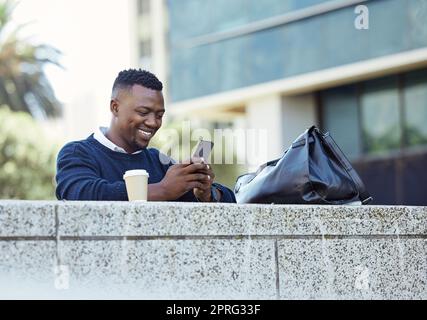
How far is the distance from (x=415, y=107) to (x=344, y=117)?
1.72 meters

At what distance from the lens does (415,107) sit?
21109mm

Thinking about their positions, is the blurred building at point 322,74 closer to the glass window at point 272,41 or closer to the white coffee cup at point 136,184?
the glass window at point 272,41

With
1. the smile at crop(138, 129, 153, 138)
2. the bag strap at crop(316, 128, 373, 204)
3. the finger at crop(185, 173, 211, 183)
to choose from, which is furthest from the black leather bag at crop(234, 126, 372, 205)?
the smile at crop(138, 129, 153, 138)

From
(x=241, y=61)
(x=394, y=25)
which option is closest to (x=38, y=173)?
(x=241, y=61)

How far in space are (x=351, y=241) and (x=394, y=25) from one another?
15439 millimetres

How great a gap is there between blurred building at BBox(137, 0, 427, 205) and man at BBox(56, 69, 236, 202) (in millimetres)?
13521

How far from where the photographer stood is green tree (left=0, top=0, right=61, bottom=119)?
31.6m

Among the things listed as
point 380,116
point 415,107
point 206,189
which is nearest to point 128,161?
point 206,189

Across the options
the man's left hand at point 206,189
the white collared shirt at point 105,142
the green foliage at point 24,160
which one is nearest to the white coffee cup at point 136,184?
the man's left hand at point 206,189

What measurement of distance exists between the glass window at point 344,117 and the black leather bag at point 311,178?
55.2 feet

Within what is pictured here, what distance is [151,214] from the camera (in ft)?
15.2

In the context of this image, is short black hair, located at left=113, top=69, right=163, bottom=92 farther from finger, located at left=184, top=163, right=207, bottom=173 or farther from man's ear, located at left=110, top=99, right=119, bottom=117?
finger, located at left=184, top=163, right=207, bottom=173

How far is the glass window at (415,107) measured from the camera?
68.3ft
